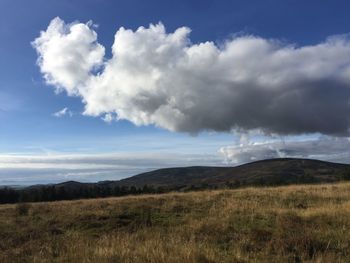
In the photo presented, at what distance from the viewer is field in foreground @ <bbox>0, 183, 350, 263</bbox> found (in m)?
8.95

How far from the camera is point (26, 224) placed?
17141 mm

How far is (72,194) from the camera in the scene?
96.9 metres

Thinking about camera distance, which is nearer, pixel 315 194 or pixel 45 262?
pixel 45 262

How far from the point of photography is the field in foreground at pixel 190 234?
895 centimetres

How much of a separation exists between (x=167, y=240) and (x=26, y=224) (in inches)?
341

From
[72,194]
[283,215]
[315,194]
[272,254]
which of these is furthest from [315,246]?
[72,194]

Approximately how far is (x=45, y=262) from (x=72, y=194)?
90.8m

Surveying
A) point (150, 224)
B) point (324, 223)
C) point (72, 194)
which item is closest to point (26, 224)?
point (150, 224)

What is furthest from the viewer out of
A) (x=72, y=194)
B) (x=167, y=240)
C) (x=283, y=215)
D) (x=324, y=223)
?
(x=72, y=194)

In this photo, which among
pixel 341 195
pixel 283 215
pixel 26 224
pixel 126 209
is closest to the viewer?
pixel 283 215

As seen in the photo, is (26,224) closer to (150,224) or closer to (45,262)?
(150,224)

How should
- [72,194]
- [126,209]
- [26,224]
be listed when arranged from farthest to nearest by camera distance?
[72,194], [126,209], [26,224]

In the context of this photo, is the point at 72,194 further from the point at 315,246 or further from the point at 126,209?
the point at 315,246

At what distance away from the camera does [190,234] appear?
11766 millimetres
